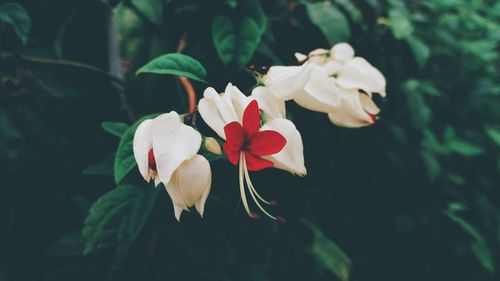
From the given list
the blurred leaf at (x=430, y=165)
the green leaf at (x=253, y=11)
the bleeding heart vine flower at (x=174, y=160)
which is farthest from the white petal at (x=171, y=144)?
the blurred leaf at (x=430, y=165)

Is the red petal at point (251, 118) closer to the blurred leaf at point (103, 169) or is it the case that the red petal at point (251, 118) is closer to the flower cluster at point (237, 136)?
the flower cluster at point (237, 136)

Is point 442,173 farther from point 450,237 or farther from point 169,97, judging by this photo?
point 169,97

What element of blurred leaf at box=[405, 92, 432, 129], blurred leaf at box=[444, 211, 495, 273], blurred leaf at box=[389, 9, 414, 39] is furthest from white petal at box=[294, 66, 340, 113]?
blurred leaf at box=[444, 211, 495, 273]

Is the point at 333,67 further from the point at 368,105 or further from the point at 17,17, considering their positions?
the point at 17,17

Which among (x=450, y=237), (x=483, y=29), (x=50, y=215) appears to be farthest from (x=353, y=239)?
(x=483, y=29)

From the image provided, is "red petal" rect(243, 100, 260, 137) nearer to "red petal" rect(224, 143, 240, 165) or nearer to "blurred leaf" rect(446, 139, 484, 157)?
"red petal" rect(224, 143, 240, 165)

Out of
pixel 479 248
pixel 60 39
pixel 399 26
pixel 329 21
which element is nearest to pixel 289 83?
pixel 329 21

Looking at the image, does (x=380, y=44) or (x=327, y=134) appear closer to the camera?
(x=327, y=134)
